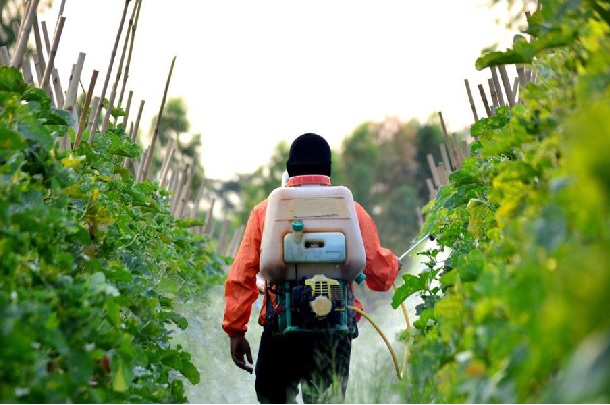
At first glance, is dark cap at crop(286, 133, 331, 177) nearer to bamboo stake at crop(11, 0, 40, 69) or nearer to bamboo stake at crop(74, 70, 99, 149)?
bamboo stake at crop(74, 70, 99, 149)

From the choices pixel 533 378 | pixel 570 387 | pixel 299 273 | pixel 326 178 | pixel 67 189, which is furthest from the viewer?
pixel 326 178

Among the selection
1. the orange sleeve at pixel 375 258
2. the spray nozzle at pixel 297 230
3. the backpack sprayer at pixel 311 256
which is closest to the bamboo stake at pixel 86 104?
the backpack sprayer at pixel 311 256

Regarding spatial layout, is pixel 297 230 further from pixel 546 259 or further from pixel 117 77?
pixel 546 259

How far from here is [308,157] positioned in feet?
17.3

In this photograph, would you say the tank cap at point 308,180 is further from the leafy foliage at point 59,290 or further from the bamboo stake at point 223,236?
the bamboo stake at point 223,236

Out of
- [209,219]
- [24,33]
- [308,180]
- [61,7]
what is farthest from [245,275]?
[209,219]

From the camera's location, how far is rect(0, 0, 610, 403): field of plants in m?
1.54

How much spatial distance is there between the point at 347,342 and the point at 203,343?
3.55 m

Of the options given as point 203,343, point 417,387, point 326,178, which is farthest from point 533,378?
point 203,343

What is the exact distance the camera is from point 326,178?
5.21 metres

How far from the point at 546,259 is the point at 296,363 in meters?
2.96

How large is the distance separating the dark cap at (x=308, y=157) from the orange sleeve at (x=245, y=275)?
35 centimetres

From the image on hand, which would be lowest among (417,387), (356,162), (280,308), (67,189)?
(417,387)

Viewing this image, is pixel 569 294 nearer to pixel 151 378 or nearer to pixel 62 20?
pixel 151 378
